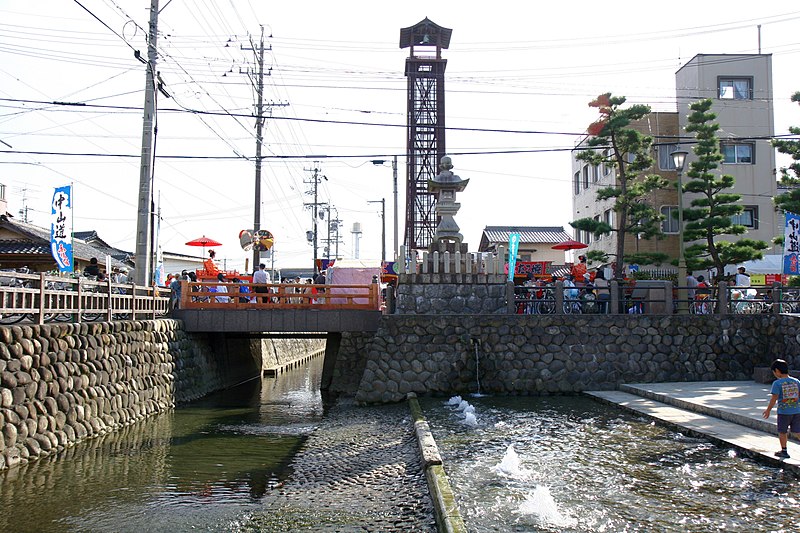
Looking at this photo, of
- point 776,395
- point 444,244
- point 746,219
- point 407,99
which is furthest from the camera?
point 407,99

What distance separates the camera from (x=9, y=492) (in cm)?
912

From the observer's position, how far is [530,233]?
4494 centimetres

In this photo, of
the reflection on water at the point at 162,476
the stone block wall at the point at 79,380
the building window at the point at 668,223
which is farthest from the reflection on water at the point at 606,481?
the building window at the point at 668,223

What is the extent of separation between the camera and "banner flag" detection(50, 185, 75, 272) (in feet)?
46.6

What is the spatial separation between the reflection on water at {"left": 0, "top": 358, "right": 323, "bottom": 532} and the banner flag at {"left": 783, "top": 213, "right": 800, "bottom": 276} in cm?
1415

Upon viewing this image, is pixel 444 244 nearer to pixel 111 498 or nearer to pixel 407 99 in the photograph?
pixel 111 498

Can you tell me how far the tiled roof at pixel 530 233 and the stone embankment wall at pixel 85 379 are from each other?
28.1 metres

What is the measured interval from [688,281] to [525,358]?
6.00m

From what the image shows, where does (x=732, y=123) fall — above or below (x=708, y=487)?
above

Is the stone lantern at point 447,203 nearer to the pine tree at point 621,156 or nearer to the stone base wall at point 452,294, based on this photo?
the stone base wall at point 452,294

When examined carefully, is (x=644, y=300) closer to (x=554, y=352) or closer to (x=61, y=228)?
(x=554, y=352)

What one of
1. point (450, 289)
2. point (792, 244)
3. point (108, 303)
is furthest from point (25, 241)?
point (792, 244)

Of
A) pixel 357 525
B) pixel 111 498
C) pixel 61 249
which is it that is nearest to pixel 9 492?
pixel 111 498

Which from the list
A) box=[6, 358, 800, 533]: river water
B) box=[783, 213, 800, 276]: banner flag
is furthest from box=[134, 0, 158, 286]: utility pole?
box=[783, 213, 800, 276]: banner flag
